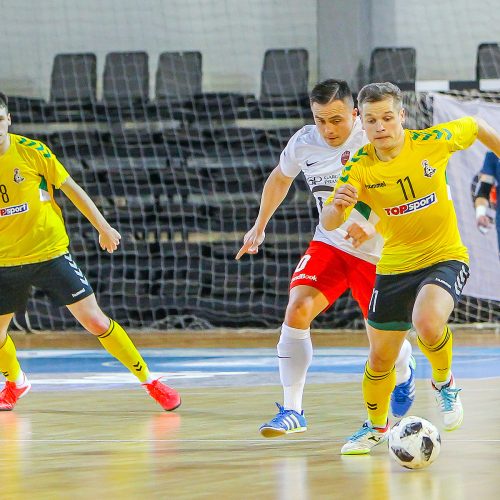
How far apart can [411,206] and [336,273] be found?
924 mm

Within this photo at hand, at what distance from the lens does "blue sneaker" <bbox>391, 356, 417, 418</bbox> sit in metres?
6.11

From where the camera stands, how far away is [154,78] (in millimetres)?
14164

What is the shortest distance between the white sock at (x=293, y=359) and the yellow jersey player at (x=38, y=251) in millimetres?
1101

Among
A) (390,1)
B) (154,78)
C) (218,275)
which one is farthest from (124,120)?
(390,1)

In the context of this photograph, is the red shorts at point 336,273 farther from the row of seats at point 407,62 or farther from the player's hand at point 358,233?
the row of seats at point 407,62

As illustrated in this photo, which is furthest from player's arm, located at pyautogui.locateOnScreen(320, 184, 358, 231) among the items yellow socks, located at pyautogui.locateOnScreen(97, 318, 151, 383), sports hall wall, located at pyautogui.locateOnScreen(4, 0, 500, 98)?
sports hall wall, located at pyautogui.locateOnScreen(4, 0, 500, 98)

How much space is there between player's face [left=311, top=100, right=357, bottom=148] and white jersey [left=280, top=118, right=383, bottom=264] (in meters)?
0.05

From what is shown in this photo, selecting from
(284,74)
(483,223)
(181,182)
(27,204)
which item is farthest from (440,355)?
(284,74)

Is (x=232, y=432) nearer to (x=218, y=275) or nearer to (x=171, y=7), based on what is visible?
(x=218, y=275)

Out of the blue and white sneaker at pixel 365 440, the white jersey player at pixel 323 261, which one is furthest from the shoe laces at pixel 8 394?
the blue and white sneaker at pixel 365 440

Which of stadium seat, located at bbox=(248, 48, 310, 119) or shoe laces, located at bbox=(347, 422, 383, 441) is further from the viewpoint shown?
stadium seat, located at bbox=(248, 48, 310, 119)

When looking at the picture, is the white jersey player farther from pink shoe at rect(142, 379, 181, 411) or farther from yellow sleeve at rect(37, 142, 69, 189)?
yellow sleeve at rect(37, 142, 69, 189)

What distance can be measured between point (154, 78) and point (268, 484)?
1036 centimetres

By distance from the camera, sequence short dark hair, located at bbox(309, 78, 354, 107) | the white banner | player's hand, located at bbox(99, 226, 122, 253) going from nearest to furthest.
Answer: short dark hair, located at bbox(309, 78, 354, 107) < player's hand, located at bbox(99, 226, 122, 253) < the white banner
